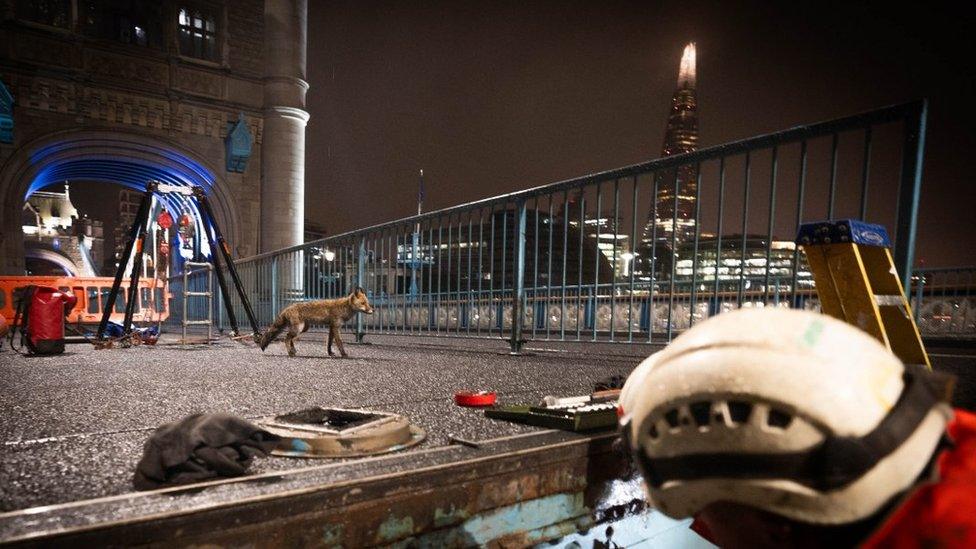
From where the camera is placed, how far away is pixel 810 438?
86 centimetres

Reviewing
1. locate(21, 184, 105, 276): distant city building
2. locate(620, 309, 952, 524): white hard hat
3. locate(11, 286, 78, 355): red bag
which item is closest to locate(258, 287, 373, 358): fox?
locate(11, 286, 78, 355): red bag

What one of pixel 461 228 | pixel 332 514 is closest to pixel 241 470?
pixel 332 514

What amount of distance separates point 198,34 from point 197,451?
2186cm

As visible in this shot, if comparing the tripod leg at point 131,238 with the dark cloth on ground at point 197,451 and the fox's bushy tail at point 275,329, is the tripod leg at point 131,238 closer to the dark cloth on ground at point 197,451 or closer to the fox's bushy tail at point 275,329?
the fox's bushy tail at point 275,329

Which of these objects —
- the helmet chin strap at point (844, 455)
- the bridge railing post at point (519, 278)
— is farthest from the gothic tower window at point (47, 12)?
the helmet chin strap at point (844, 455)

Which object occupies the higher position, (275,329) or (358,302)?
(358,302)

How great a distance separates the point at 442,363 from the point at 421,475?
3371mm

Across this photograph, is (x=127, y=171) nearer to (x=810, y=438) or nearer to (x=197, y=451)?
(x=197, y=451)

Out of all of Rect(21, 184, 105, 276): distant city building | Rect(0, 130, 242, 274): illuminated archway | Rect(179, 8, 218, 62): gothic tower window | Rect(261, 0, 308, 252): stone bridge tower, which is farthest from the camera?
Rect(21, 184, 105, 276): distant city building

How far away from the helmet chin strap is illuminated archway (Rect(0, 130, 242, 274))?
55.6ft

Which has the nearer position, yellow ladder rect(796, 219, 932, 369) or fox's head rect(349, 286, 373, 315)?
yellow ladder rect(796, 219, 932, 369)

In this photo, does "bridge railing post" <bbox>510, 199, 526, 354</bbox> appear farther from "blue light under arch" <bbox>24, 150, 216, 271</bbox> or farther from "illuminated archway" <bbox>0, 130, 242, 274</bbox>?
"illuminated archway" <bbox>0, 130, 242, 274</bbox>

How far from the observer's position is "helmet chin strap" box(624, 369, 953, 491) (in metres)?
0.83

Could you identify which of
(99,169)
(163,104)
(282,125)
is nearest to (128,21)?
(163,104)
